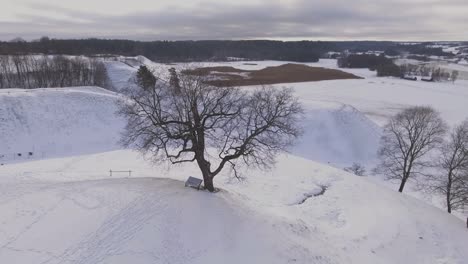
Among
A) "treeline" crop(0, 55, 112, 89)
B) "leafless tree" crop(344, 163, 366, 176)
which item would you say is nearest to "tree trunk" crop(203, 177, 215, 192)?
"leafless tree" crop(344, 163, 366, 176)

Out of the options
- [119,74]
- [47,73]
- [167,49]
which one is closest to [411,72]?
[167,49]

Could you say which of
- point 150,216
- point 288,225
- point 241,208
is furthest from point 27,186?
point 288,225

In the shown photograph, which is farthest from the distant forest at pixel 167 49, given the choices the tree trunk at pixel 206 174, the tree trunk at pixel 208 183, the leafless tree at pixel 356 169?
the tree trunk at pixel 208 183

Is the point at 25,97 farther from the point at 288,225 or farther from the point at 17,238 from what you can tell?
the point at 288,225

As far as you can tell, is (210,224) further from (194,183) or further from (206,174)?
(194,183)

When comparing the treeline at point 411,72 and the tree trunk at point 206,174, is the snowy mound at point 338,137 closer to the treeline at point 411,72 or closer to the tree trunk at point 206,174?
the tree trunk at point 206,174

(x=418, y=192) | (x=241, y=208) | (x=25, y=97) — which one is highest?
(x=25, y=97)

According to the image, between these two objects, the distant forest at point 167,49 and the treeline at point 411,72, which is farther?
the treeline at point 411,72
